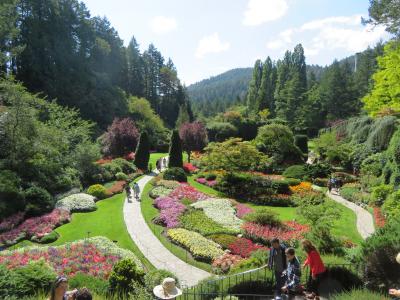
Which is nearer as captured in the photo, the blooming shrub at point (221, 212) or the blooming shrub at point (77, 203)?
the blooming shrub at point (221, 212)

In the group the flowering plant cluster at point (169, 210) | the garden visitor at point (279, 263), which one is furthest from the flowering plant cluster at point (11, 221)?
the garden visitor at point (279, 263)

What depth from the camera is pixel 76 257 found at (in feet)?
51.9

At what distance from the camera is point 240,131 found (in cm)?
5594

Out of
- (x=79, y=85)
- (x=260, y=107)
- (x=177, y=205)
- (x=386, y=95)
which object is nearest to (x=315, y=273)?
(x=177, y=205)

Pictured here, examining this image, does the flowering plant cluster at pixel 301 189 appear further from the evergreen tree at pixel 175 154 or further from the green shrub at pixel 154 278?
the green shrub at pixel 154 278

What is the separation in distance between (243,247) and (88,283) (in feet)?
26.7

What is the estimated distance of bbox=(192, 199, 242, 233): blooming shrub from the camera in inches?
876

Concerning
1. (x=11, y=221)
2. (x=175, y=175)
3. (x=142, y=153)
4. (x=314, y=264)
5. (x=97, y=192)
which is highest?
(x=142, y=153)

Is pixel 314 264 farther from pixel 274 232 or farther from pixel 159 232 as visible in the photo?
pixel 159 232

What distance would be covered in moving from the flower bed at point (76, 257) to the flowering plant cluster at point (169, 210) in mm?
4883

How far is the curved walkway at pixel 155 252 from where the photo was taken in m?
15.7

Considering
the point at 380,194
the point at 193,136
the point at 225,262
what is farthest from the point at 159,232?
the point at 193,136

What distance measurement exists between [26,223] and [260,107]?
61109 millimetres

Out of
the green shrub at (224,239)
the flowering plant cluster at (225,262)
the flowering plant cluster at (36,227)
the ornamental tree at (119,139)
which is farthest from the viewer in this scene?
the ornamental tree at (119,139)
